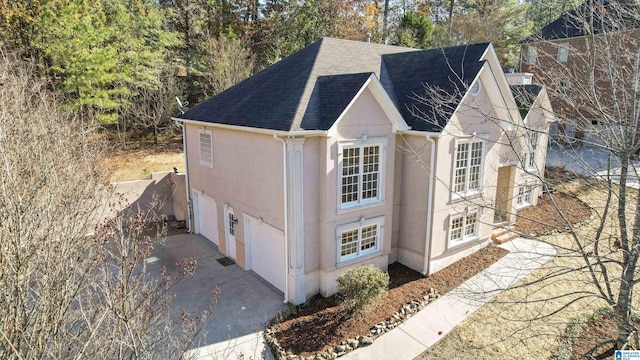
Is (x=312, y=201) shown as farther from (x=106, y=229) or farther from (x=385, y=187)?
(x=106, y=229)

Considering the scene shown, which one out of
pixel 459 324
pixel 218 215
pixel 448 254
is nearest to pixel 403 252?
pixel 448 254

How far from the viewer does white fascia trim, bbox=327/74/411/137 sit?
41.2 feet

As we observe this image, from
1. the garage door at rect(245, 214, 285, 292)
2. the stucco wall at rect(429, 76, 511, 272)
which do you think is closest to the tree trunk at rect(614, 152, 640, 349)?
the stucco wall at rect(429, 76, 511, 272)

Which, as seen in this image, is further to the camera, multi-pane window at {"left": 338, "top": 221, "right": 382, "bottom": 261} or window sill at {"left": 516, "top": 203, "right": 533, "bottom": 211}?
window sill at {"left": 516, "top": 203, "right": 533, "bottom": 211}

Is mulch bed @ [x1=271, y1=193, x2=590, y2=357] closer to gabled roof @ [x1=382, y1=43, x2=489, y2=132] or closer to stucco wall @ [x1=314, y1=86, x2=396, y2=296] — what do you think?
stucco wall @ [x1=314, y1=86, x2=396, y2=296]

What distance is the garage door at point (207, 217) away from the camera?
18198 mm

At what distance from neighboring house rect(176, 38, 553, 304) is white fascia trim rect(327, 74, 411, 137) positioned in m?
0.04

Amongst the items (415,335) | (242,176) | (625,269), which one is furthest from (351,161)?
(625,269)

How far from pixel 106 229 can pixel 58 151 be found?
23.5 feet

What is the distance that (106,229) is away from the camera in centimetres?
661

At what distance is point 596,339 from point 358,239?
762cm

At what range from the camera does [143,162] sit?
28.4 m

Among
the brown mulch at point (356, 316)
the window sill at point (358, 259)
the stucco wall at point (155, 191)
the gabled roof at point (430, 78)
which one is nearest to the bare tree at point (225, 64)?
the stucco wall at point (155, 191)

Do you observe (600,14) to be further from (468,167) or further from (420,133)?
(468,167)
